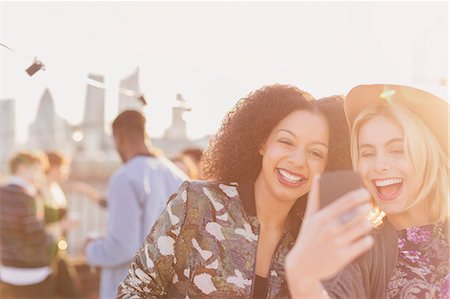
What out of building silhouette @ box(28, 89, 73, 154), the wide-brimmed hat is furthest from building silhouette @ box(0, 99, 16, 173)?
the wide-brimmed hat

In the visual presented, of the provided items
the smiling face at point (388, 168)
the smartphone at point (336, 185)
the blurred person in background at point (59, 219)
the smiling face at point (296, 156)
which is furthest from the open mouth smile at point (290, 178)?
the blurred person in background at point (59, 219)

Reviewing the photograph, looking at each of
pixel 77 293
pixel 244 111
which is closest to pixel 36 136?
pixel 77 293

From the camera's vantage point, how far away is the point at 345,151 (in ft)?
6.62

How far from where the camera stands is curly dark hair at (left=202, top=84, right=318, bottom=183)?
214cm

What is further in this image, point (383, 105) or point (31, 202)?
point (31, 202)

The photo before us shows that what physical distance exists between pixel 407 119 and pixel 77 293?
482 centimetres

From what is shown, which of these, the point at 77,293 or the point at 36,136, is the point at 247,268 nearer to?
the point at 77,293

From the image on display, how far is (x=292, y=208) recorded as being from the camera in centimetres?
216

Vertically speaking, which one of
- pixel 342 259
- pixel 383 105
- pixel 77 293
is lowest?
pixel 77 293

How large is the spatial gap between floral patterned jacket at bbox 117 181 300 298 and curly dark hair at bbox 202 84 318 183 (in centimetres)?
23

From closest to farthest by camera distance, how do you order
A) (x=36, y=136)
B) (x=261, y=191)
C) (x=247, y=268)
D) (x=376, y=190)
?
(x=376, y=190) → (x=247, y=268) → (x=261, y=191) → (x=36, y=136)

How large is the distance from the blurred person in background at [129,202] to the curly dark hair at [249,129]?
4.26 ft

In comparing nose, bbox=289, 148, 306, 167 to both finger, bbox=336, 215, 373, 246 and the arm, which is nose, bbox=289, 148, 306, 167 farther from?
the arm

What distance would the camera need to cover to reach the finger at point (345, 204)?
110cm
